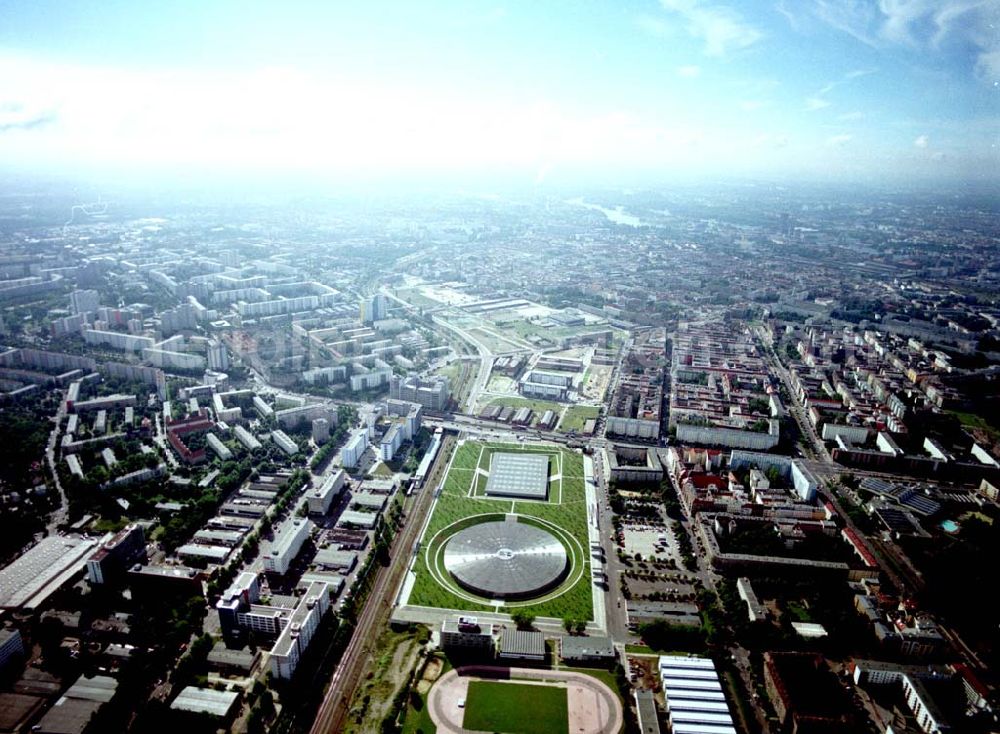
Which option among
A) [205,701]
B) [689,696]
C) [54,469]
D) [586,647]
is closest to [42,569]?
[54,469]

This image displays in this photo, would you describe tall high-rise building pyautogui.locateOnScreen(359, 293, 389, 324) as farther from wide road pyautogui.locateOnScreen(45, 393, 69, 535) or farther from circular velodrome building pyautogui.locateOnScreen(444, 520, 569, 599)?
circular velodrome building pyautogui.locateOnScreen(444, 520, 569, 599)

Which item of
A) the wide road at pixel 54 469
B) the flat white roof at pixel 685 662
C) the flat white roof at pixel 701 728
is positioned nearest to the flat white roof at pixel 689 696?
the flat white roof at pixel 701 728

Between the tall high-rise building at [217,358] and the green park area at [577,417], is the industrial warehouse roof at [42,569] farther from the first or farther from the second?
the green park area at [577,417]

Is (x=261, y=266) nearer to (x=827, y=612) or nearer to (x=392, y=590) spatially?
(x=392, y=590)

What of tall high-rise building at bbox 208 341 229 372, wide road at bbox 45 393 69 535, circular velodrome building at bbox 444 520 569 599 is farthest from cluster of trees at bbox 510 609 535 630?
tall high-rise building at bbox 208 341 229 372

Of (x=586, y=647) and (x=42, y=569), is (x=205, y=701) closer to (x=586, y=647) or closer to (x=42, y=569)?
(x=42, y=569)

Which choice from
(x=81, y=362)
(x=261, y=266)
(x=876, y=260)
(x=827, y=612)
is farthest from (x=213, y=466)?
(x=876, y=260)
